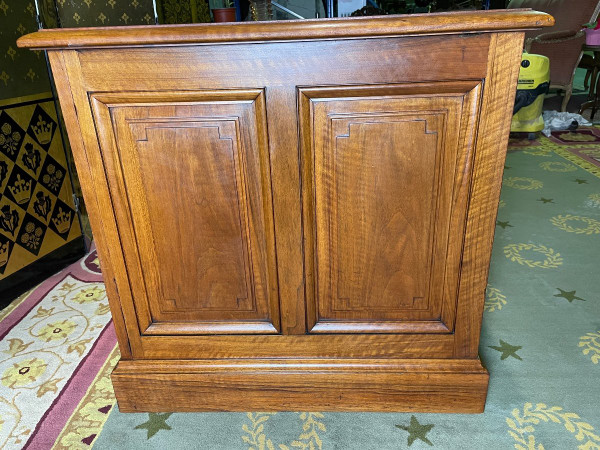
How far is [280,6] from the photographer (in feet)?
8.10

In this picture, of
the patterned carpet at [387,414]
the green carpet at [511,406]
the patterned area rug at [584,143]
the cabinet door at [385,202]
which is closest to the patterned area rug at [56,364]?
the patterned carpet at [387,414]

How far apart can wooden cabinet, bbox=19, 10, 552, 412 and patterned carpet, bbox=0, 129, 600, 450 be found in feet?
0.21

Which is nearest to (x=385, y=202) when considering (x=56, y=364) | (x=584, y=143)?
(x=56, y=364)

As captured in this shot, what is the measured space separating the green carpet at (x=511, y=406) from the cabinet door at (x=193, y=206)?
29 cm

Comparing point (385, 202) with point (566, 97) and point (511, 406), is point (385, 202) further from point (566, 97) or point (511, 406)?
point (566, 97)

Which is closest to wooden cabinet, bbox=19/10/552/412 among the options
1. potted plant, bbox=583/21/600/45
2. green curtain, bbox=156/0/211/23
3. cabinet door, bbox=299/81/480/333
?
cabinet door, bbox=299/81/480/333

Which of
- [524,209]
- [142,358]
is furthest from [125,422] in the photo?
[524,209]

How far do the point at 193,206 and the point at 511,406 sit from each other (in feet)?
3.48

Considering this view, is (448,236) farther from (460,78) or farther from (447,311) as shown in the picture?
(460,78)

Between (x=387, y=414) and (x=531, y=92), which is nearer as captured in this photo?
A: (x=387, y=414)

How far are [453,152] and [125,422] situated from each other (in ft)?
3.79

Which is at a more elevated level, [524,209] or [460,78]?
[460,78]

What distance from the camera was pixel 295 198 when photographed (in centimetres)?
114

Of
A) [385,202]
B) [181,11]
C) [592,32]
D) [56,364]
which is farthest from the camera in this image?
[592,32]
